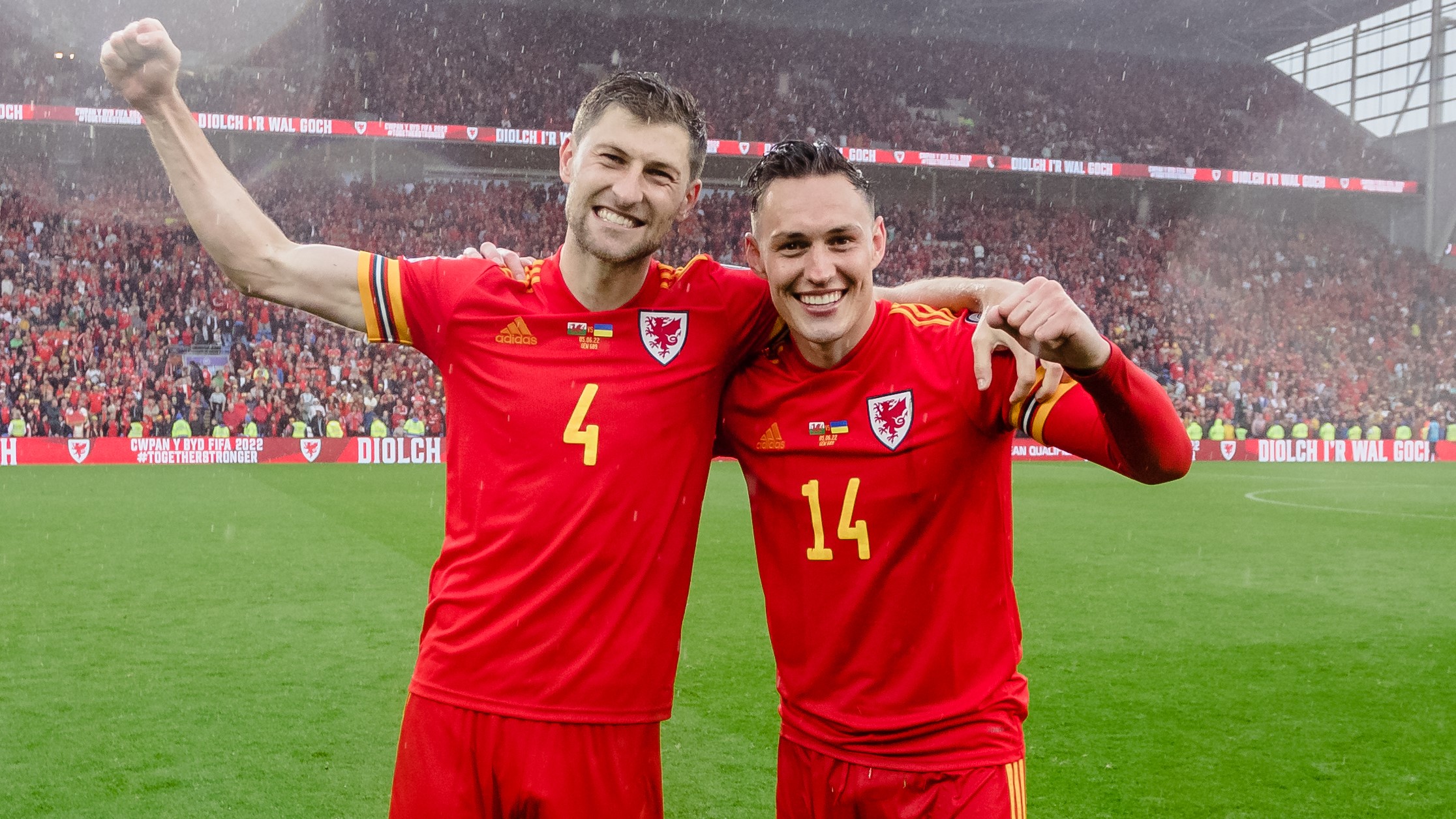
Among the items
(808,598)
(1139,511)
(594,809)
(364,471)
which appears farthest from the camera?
(364,471)

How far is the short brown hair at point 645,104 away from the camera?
2691mm

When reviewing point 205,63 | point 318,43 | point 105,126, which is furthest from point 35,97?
point 318,43

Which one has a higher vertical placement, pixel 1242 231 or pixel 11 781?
pixel 1242 231

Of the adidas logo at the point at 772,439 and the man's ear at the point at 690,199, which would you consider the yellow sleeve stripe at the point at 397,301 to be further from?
the adidas logo at the point at 772,439

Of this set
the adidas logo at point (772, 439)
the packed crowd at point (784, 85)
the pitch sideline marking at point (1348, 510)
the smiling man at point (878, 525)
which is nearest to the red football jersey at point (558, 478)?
the adidas logo at point (772, 439)

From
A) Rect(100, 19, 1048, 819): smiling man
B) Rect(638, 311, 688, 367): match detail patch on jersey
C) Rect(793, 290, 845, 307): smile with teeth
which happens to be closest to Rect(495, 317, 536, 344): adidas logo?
Rect(100, 19, 1048, 819): smiling man

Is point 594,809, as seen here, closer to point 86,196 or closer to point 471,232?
point 471,232

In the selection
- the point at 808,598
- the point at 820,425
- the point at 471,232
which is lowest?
the point at 808,598

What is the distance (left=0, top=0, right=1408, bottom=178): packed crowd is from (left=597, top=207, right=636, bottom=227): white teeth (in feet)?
86.1

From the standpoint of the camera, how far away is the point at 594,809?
2.47m

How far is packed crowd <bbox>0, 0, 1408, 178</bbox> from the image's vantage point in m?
28.9

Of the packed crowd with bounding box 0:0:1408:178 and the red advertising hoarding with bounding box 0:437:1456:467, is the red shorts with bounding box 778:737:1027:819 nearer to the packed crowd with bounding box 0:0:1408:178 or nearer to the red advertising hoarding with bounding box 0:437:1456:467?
the red advertising hoarding with bounding box 0:437:1456:467

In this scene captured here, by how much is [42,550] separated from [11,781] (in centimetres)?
665

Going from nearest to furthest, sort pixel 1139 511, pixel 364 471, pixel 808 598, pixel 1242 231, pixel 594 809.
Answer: pixel 594 809
pixel 808 598
pixel 1139 511
pixel 364 471
pixel 1242 231
